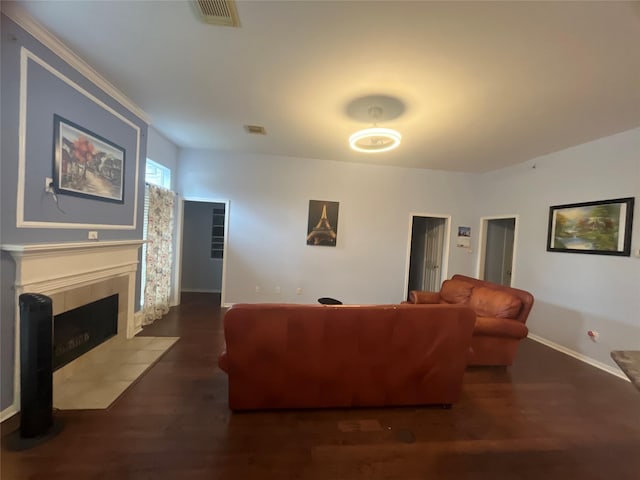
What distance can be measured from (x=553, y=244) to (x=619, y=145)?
1429 millimetres

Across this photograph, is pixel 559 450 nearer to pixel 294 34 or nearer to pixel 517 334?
pixel 517 334

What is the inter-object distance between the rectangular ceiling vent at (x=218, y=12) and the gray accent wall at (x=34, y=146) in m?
1.35

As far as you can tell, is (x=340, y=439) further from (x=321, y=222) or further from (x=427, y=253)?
(x=427, y=253)

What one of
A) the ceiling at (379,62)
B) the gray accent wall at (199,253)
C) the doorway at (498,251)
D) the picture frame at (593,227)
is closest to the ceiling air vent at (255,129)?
the ceiling at (379,62)

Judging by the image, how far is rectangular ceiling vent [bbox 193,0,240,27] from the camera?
5.58ft

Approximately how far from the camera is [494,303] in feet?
11.0

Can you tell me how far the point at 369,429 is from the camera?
2074mm

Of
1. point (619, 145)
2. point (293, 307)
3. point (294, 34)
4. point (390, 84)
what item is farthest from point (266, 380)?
point (619, 145)

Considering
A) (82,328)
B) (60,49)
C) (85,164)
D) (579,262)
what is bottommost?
(82,328)

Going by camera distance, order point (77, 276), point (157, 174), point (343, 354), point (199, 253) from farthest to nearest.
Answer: point (199, 253), point (157, 174), point (77, 276), point (343, 354)

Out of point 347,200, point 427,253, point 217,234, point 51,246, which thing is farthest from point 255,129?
point 427,253

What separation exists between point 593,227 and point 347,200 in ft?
11.8

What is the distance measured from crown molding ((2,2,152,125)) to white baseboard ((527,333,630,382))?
6.28 m

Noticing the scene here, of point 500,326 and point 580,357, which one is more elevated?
point 500,326
